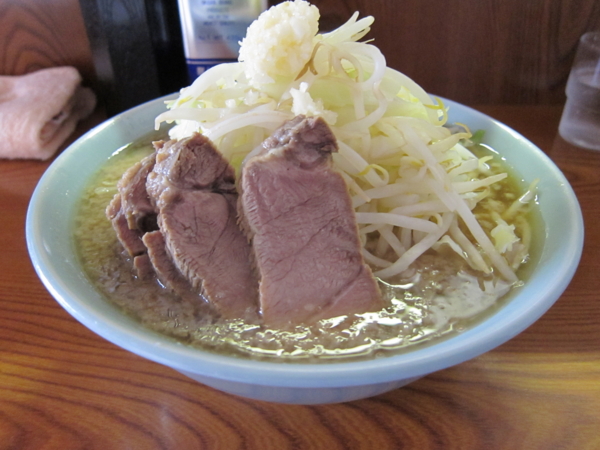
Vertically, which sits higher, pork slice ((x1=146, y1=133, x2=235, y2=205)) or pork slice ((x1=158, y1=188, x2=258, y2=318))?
pork slice ((x1=146, y1=133, x2=235, y2=205))

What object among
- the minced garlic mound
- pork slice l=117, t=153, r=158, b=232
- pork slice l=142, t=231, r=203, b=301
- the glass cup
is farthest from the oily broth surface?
the glass cup

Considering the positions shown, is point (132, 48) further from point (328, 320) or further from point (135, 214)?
point (328, 320)

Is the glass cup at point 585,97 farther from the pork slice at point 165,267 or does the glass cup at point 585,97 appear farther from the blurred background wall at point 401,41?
the pork slice at point 165,267

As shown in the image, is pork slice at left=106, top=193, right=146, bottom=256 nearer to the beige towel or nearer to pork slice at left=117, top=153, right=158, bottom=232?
pork slice at left=117, top=153, right=158, bottom=232

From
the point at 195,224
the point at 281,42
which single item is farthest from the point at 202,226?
the point at 281,42

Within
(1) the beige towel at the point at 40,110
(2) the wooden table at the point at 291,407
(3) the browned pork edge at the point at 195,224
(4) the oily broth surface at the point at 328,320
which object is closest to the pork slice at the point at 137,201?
(3) the browned pork edge at the point at 195,224

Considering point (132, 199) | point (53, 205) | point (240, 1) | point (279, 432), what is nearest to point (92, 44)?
point (240, 1)
